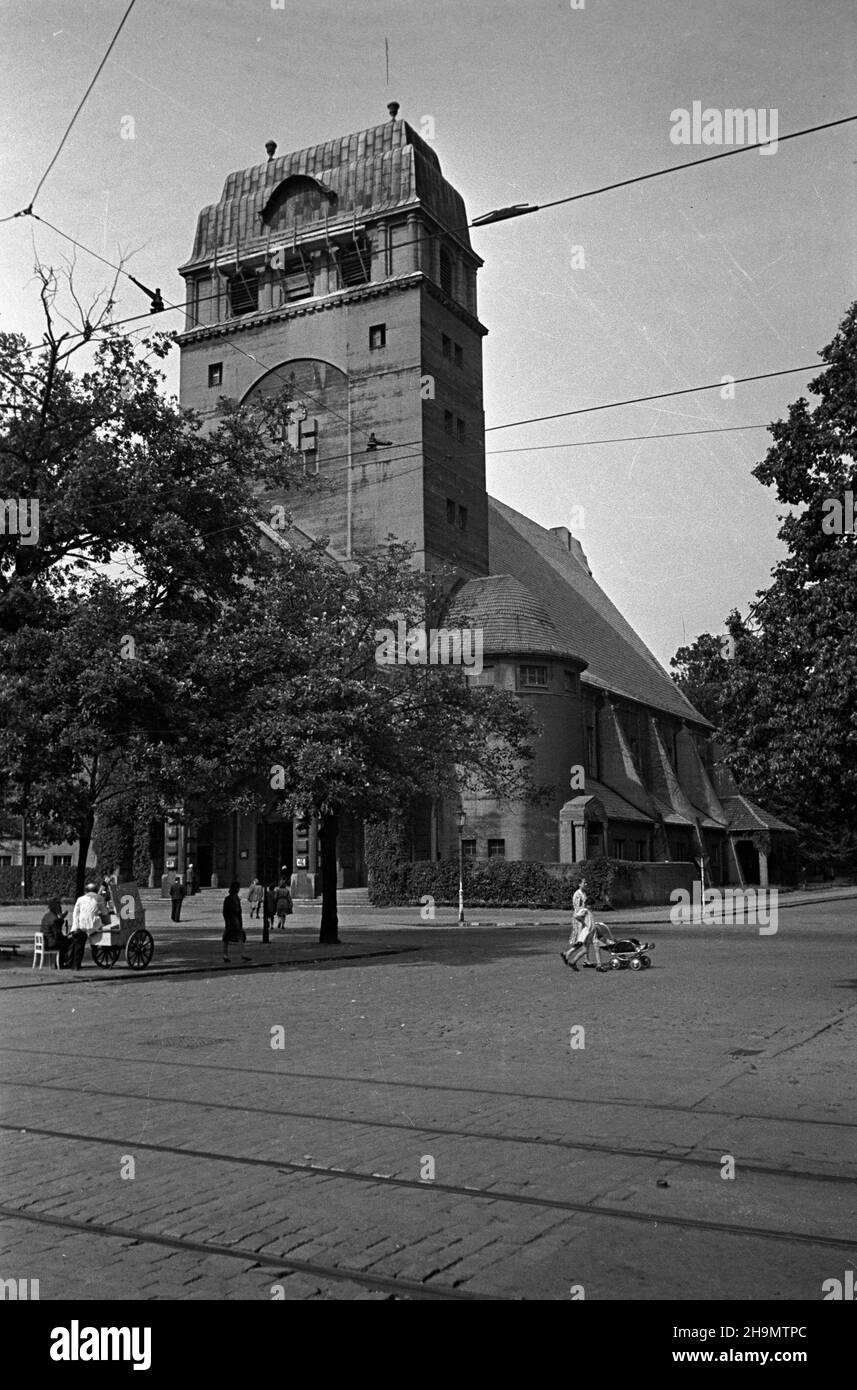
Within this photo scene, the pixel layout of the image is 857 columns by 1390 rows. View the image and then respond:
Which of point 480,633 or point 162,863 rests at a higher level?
point 480,633

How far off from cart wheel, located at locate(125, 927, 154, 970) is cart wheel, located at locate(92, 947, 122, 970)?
1.04ft

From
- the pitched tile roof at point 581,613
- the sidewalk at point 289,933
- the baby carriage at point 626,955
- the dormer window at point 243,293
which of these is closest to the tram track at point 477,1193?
the sidewalk at point 289,933

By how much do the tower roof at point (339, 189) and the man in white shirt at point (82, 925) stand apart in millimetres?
42308

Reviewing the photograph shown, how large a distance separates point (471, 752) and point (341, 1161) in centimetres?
2478

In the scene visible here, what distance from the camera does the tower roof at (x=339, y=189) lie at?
56656 mm

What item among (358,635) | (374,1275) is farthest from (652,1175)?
(358,635)

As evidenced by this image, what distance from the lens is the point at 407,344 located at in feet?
187

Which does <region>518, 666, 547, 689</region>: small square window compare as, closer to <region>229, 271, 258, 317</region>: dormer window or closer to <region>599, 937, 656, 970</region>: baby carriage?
<region>229, 271, 258, 317</region>: dormer window

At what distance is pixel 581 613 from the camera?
234ft

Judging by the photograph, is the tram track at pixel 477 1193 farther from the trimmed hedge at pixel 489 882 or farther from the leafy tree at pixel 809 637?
the trimmed hedge at pixel 489 882

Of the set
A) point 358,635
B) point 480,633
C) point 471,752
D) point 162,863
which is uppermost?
point 480,633

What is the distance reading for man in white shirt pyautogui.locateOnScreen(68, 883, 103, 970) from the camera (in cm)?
2220
